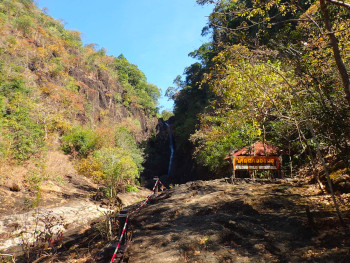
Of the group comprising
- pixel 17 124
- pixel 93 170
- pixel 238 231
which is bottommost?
pixel 238 231

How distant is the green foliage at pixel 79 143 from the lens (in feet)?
68.2

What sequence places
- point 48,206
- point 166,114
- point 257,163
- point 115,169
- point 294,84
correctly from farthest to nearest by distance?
point 166,114 → point 115,169 → point 48,206 → point 294,84 → point 257,163

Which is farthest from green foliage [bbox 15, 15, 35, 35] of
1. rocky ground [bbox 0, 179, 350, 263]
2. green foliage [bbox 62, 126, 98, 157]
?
rocky ground [bbox 0, 179, 350, 263]

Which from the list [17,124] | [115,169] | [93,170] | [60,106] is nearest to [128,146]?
[60,106]

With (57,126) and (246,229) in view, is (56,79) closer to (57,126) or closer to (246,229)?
(57,126)

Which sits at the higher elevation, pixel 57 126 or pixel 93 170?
pixel 57 126

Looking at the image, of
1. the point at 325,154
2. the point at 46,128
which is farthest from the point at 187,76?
the point at 325,154

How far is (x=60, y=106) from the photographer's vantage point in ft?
76.1

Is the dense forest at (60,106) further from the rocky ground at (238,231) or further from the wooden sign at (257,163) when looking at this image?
the wooden sign at (257,163)

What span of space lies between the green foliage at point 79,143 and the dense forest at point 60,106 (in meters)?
0.09

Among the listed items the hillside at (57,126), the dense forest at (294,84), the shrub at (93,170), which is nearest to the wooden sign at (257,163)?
the dense forest at (294,84)

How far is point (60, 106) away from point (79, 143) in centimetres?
526

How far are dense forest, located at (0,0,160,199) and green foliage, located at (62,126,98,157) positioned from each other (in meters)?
0.09

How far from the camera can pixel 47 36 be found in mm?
28188
